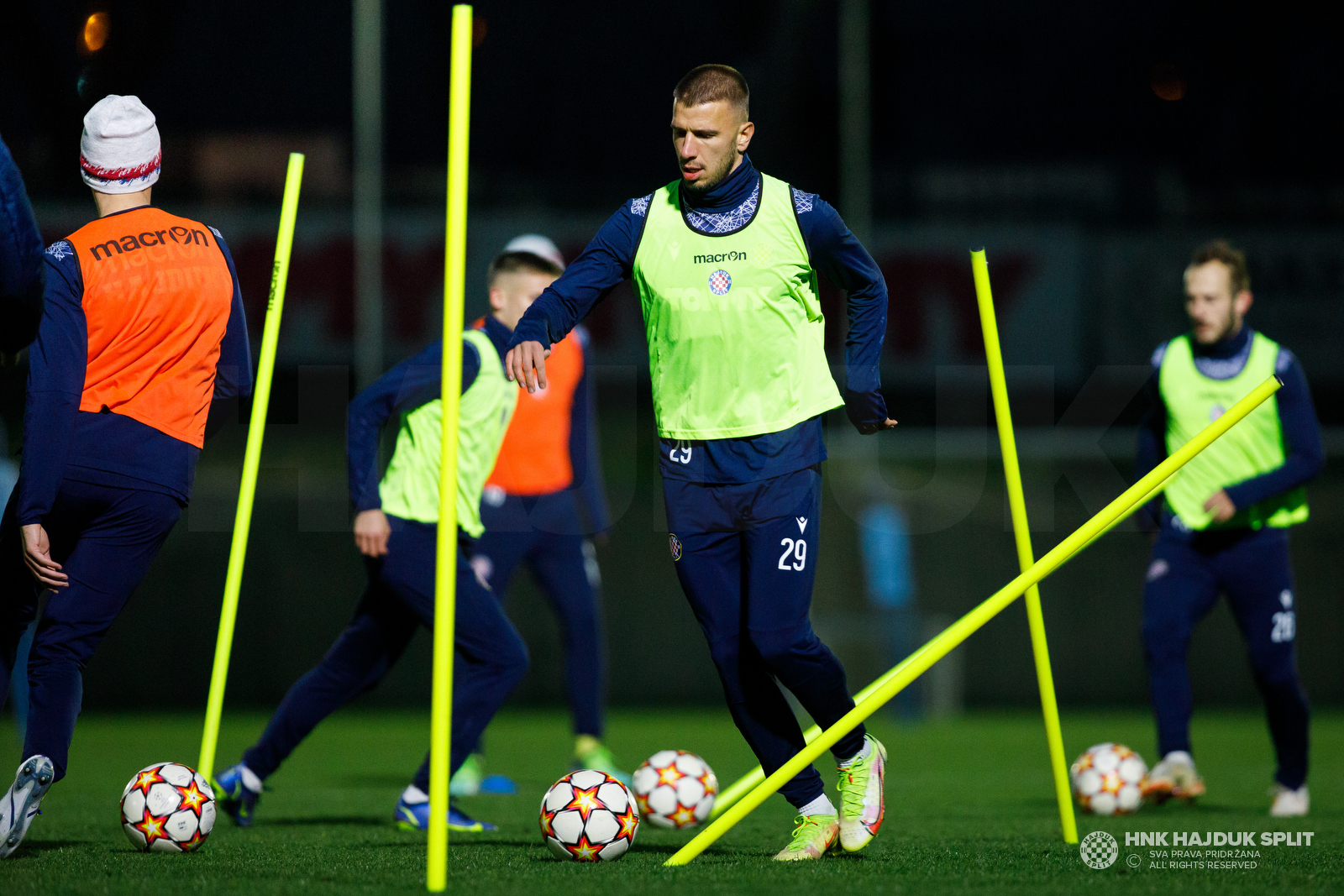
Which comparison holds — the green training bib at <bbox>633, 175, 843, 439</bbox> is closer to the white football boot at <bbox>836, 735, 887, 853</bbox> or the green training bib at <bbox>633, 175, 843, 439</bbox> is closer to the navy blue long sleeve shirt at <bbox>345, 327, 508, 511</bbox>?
the white football boot at <bbox>836, 735, 887, 853</bbox>

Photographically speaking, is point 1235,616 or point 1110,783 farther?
point 1235,616

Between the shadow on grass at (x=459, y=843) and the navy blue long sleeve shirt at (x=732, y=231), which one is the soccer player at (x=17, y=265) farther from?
the shadow on grass at (x=459, y=843)

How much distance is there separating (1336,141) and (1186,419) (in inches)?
298

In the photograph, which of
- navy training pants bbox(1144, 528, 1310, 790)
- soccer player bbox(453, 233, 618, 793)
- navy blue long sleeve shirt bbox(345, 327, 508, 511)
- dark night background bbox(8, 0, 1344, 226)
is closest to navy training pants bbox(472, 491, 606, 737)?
soccer player bbox(453, 233, 618, 793)

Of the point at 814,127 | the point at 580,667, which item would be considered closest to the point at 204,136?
the point at 814,127

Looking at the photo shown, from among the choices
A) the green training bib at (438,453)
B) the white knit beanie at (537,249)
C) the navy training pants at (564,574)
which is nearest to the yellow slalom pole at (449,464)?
the green training bib at (438,453)

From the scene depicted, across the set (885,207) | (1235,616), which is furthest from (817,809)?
(885,207)

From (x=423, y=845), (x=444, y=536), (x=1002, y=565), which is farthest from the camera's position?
(x=1002, y=565)

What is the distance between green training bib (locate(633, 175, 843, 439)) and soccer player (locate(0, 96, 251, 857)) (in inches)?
48.4

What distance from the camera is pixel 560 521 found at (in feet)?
22.0

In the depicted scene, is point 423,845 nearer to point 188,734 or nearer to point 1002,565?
point 188,734

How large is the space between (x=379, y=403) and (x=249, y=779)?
1301 mm

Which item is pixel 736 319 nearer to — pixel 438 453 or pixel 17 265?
pixel 438 453

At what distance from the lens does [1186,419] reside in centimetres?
585
